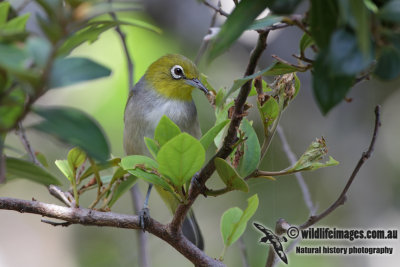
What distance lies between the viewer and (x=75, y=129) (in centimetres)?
86

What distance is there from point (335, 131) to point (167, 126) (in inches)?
158

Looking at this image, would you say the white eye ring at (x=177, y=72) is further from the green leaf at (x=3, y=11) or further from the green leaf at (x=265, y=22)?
the green leaf at (x=265, y=22)

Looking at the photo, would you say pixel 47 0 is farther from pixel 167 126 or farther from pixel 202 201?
pixel 202 201

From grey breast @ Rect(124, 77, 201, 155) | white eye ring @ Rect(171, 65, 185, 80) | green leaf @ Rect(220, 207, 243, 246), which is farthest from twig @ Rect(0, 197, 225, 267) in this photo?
white eye ring @ Rect(171, 65, 185, 80)

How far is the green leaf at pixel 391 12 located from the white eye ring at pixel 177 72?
2.52 meters

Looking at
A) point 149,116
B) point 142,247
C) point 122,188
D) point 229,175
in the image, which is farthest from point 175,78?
point 229,175

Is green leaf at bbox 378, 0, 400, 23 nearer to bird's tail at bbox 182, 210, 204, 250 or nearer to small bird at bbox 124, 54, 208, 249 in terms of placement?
small bird at bbox 124, 54, 208, 249

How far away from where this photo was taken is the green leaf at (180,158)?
1.27 metres

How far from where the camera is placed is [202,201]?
5266 mm

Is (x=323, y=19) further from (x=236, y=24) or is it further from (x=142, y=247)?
(x=142, y=247)

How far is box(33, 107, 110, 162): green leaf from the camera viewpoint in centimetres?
84

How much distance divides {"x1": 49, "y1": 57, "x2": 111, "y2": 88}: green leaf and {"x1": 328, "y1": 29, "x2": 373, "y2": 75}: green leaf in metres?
0.39

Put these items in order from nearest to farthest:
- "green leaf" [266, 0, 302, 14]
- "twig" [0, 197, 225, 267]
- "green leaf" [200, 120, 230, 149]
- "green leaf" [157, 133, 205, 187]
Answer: "green leaf" [266, 0, 302, 14], "green leaf" [157, 133, 205, 187], "green leaf" [200, 120, 230, 149], "twig" [0, 197, 225, 267]

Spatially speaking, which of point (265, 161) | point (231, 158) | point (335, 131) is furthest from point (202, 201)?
point (231, 158)
